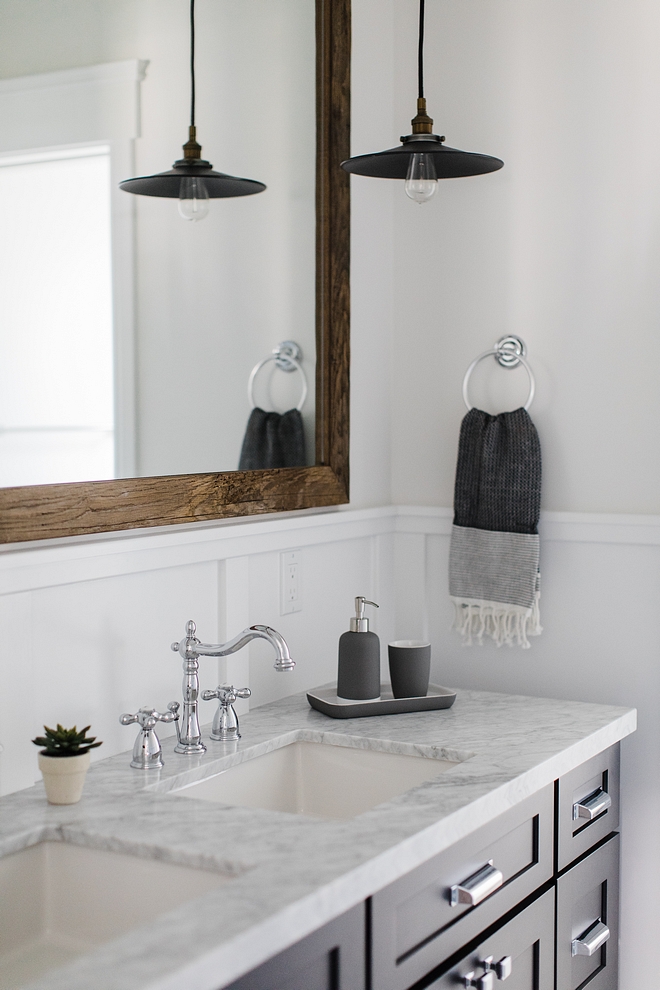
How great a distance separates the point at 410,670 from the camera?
190 centimetres

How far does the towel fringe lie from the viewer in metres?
2.11

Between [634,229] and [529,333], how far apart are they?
0.92 feet

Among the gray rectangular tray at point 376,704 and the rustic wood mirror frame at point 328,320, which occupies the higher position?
the rustic wood mirror frame at point 328,320

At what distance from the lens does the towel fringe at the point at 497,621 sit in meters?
2.11

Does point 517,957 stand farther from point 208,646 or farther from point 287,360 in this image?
point 287,360

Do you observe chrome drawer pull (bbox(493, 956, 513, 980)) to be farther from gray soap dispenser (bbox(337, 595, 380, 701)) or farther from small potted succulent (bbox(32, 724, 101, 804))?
small potted succulent (bbox(32, 724, 101, 804))

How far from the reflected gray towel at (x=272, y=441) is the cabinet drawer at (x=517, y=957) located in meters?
0.86

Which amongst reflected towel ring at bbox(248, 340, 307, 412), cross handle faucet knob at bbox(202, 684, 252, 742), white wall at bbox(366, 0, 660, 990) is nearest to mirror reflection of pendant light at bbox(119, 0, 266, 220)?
reflected towel ring at bbox(248, 340, 307, 412)

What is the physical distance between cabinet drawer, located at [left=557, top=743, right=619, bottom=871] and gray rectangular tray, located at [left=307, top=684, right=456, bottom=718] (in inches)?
10.7

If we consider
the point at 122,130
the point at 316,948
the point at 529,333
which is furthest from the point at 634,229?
the point at 316,948

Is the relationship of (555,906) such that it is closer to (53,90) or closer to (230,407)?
(230,407)

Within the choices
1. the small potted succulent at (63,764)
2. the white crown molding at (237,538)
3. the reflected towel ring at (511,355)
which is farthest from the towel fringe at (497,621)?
the small potted succulent at (63,764)

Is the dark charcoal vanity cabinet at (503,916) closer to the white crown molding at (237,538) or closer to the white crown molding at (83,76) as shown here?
the white crown molding at (237,538)

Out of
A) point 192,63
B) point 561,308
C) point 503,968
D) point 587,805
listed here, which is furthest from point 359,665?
point 192,63
